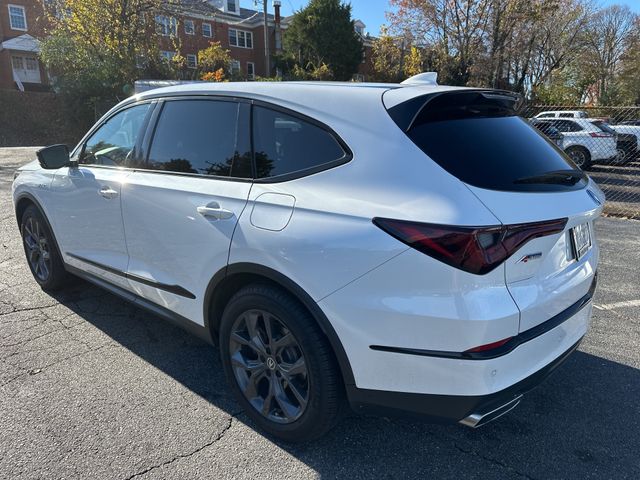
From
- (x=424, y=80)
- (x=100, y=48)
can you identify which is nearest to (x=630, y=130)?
(x=424, y=80)

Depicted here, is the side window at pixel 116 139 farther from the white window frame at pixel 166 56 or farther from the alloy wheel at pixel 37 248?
the white window frame at pixel 166 56

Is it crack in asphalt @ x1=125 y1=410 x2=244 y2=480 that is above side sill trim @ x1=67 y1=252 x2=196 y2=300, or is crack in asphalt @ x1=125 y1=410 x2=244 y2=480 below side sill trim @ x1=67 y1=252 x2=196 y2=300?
below

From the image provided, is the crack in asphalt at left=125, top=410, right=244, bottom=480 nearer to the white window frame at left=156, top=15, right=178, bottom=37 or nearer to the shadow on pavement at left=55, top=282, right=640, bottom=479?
the shadow on pavement at left=55, top=282, right=640, bottom=479

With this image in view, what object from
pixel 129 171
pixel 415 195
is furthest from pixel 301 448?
pixel 129 171

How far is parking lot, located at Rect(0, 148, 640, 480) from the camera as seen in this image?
2430mm

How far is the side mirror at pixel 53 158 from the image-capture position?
3.90 metres

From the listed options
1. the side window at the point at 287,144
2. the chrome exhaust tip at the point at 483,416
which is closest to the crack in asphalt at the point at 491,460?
the chrome exhaust tip at the point at 483,416

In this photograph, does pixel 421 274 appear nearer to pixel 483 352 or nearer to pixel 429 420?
pixel 483 352

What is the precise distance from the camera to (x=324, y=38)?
36219 mm

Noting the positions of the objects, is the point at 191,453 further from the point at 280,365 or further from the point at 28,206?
the point at 28,206

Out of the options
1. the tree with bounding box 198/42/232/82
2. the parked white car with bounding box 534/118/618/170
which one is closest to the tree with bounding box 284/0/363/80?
the tree with bounding box 198/42/232/82

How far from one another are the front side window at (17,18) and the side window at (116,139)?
41.3 metres

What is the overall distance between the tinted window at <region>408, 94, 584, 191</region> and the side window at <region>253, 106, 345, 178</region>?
0.43 meters

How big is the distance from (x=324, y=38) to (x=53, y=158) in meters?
35.4
